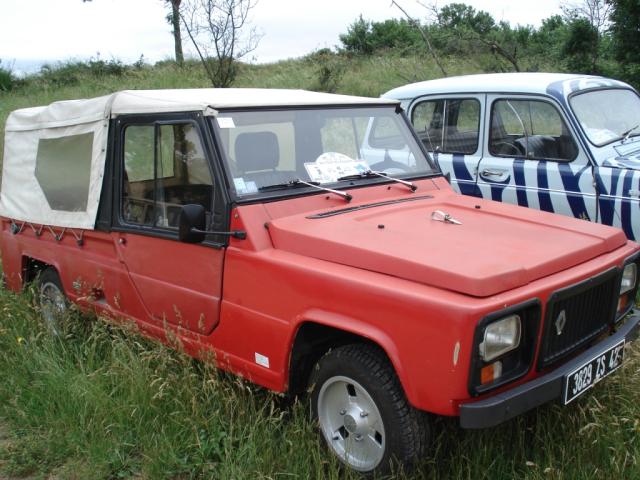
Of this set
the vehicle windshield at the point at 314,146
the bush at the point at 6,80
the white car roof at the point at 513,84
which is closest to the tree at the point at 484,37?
the white car roof at the point at 513,84

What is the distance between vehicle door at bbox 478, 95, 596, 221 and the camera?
533 cm

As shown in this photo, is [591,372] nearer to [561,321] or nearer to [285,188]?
[561,321]

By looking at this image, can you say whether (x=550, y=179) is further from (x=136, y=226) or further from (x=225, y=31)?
(x=225, y=31)

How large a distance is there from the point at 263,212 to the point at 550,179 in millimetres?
3162

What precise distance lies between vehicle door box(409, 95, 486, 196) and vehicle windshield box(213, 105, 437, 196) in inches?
77.6

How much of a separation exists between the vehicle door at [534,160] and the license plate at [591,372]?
2.44m

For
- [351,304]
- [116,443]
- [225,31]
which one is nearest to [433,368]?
[351,304]

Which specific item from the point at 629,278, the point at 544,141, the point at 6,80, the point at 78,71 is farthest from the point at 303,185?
the point at 6,80

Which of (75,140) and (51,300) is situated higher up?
(75,140)

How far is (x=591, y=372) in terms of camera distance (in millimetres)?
2861

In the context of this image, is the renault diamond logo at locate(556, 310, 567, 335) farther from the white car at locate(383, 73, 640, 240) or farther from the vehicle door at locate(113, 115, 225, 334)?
the white car at locate(383, 73, 640, 240)

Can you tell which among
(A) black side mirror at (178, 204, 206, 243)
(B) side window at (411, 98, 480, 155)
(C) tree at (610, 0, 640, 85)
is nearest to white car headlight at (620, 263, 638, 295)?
(A) black side mirror at (178, 204, 206, 243)

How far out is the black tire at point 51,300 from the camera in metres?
4.72

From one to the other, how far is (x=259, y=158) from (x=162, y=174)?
2.17 ft
